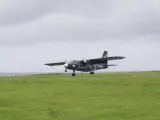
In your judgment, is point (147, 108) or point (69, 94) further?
point (69, 94)

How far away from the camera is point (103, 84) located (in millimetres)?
44312

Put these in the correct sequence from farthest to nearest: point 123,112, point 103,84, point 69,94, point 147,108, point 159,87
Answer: point 103,84 → point 159,87 → point 69,94 → point 147,108 → point 123,112

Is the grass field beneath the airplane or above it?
beneath

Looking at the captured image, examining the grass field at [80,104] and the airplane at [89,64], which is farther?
the airplane at [89,64]

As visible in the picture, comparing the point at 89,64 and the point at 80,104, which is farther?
the point at 89,64

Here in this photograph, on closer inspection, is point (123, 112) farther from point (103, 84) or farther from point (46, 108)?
point (103, 84)

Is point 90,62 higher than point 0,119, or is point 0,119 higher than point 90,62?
point 90,62

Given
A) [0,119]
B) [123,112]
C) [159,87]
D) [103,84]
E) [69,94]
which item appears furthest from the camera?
[103,84]

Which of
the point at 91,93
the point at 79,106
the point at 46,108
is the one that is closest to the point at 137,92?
the point at 91,93

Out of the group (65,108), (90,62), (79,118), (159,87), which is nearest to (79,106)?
(65,108)

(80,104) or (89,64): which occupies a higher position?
(89,64)

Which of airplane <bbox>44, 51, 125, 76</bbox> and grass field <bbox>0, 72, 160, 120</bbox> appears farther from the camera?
airplane <bbox>44, 51, 125, 76</bbox>

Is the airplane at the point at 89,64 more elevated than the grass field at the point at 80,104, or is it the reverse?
the airplane at the point at 89,64

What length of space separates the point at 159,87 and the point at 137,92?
17.3 ft
